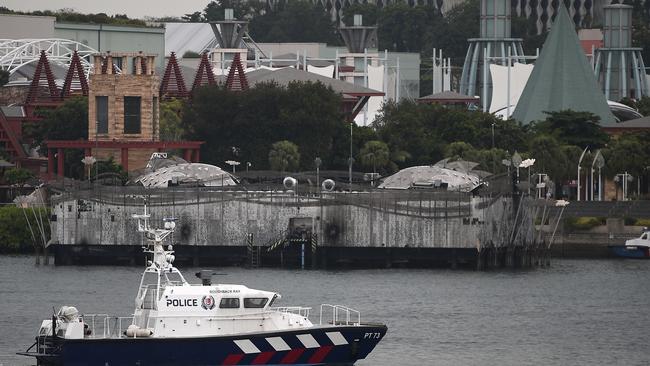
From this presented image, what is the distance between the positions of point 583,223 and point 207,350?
293ft

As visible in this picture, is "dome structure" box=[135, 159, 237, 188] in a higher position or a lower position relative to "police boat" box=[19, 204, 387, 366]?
higher

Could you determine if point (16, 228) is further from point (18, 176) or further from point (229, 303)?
point (229, 303)

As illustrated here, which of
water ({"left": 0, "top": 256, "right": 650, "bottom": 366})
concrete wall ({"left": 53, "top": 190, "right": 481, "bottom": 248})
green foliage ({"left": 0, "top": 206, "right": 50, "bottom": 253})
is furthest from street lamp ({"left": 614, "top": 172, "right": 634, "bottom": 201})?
green foliage ({"left": 0, "top": 206, "right": 50, "bottom": 253})

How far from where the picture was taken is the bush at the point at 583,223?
174 metres

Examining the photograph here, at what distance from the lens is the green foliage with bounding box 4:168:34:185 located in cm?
19112

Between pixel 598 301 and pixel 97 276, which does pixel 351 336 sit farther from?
pixel 97 276

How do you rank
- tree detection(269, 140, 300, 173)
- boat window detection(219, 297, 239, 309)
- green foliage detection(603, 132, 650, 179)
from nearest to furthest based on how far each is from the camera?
boat window detection(219, 297, 239, 309), green foliage detection(603, 132, 650, 179), tree detection(269, 140, 300, 173)

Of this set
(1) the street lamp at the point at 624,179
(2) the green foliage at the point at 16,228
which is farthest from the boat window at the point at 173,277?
(1) the street lamp at the point at 624,179

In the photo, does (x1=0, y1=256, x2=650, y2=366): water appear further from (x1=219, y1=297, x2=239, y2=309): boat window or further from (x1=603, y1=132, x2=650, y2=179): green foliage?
(x1=603, y1=132, x2=650, y2=179): green foliage

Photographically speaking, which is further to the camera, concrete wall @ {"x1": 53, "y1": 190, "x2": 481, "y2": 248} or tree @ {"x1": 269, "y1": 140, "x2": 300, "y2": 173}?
tree @ {"x1": 269, "y1": 140, "x2": 300, "y2": 173}

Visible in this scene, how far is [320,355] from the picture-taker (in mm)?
90688

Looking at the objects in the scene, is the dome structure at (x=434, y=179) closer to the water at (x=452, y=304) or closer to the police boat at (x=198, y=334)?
the water at (x=452, y=304)

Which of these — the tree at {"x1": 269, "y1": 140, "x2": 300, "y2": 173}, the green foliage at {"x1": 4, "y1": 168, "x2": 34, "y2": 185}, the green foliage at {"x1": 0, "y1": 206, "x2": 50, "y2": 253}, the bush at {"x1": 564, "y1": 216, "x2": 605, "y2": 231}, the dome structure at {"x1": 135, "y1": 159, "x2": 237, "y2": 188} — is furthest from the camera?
the tree at {"x1": 269, "y1": 140, "x2": 300, "y2": 173}

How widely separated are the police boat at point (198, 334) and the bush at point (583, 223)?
85.2 metres
